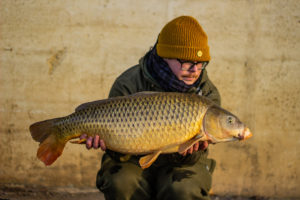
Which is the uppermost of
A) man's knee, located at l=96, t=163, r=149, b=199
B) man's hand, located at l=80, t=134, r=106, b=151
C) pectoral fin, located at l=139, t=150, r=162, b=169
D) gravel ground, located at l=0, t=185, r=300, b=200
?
man's hand, located at l=80, t=134, r=106, b=151

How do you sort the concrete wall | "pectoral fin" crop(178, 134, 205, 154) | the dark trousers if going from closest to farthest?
"pectoral fin" crop(178, 134, 205, 154) → the dark trousers → the concrete wall

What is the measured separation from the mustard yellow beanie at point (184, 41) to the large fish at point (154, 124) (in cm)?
34

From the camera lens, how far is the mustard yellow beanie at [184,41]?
7.45 ft

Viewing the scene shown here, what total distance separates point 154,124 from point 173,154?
12.6 inches

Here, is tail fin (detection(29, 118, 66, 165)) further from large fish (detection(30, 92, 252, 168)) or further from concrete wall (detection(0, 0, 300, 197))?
concrete wall (detection(0, 0, 300, 197))

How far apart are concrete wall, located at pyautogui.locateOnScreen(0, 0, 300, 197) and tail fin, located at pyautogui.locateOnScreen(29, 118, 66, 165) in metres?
1.15

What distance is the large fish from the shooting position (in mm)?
2004

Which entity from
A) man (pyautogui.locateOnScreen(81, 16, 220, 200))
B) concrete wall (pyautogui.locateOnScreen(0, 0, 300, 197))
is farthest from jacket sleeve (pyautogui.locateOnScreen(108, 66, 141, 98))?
concrete wall (pyautogui.locateOnScreen(0, 0, 300, 197))

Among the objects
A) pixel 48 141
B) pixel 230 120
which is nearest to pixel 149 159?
pixel 230 120

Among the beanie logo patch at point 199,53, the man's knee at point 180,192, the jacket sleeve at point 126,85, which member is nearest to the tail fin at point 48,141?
the jacket sleeve at point 126,85

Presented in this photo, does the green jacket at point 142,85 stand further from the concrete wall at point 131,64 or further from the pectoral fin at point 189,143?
the concrete wall at point 131,64

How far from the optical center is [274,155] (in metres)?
3.40

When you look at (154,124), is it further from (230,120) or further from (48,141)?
(48,141)

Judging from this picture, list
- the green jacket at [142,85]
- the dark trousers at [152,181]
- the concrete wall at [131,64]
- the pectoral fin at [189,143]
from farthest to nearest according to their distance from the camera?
the concrete wall at [131,64] < the green jacket at [142,85] < the dark trousers at [152,181] < the pectoral fin at [189,143]
